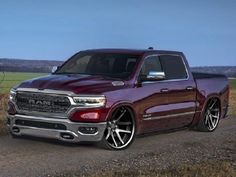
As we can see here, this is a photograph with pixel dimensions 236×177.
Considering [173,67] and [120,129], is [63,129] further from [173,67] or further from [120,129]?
[173,67]

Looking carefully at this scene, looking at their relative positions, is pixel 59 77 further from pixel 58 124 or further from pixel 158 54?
pixel 158 54

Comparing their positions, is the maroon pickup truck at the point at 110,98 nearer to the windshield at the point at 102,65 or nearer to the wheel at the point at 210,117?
the windshield at the point at 102,65

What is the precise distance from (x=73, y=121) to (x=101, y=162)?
0.88m

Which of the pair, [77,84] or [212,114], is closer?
[77,84]

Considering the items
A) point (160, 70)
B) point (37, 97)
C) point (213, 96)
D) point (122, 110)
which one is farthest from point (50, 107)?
point (213, 96)

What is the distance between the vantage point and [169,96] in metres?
10.7

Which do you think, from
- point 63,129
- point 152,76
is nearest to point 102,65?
point 152,76

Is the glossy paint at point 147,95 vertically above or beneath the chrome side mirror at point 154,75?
beneath

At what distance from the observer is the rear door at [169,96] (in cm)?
1021

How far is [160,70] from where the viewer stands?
10914mm

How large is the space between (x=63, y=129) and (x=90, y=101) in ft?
1.98

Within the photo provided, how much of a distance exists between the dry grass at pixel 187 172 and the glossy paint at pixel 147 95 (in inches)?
64.6

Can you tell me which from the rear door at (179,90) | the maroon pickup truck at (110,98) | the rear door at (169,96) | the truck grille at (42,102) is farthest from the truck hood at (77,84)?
the rear door at (179,90)

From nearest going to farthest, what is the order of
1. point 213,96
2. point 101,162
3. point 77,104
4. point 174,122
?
point 101,162, point 77,104, point 174,122, point 213,96
